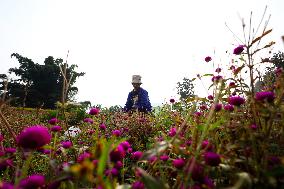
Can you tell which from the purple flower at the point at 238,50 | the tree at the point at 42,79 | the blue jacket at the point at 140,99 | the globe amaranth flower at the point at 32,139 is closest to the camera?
the globe amaranth flower at the point at 32,139

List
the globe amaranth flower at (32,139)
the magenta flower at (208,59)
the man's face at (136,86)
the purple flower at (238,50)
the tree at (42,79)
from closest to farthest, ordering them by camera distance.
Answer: the globe amaranth flower at (32,139) < the purple flower at (238,50) < the magenta flower at (208,59) < the man's face at (136,86) < the tree at (42,79)

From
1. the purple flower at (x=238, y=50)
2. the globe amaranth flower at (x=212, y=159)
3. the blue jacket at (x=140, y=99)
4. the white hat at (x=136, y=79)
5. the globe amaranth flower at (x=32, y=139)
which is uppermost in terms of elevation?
the white hat at (x=136, y=79)

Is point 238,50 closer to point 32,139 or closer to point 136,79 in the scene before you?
point 32,139

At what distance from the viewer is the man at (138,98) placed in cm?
712

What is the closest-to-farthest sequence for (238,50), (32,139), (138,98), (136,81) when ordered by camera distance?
1. (32,139)
2. (238,50)
3. (138,98)
4. (136,81)

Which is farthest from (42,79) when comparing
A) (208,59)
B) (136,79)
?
(208,59)

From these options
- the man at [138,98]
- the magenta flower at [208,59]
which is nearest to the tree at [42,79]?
the man at [138,98]

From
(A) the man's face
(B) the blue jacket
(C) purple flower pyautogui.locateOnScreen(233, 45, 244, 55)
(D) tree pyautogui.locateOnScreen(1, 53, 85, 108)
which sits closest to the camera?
(C) purple flower pyautogui.locateOnScreen(233, 45, 244, 55)

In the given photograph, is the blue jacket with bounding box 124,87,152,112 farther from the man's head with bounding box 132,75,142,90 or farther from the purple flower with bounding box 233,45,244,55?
the purple flower with bounding box 233,45,244,55

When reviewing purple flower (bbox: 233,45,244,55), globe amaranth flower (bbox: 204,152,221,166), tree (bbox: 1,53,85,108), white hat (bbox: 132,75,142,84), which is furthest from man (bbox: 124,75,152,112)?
tree (bbox: 1,53,85,108)

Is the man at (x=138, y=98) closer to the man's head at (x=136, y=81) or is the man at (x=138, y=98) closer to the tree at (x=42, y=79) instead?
the man's head at (x=136, y=81)

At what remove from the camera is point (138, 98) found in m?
7.18

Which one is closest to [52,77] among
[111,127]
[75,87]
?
[75,87]

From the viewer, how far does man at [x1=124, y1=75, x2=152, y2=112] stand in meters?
7.12
